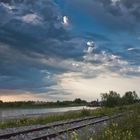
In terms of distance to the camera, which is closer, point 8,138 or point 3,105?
point 8,138

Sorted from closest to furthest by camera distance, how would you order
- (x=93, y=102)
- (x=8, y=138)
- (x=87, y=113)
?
1. (x=8, y=138)
2. (x=87, y=113)
3. (x=93, y=102)

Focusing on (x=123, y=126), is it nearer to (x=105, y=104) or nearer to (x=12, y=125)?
(x=12, y=125)

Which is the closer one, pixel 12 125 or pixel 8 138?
pixel 8 138

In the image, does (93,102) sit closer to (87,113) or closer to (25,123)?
(87,113)

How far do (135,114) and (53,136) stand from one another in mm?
4361

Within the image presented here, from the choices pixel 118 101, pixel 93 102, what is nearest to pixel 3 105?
pixel 93 102

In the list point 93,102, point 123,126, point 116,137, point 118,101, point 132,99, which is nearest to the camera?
point 116,137

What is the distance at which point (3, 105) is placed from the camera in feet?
451

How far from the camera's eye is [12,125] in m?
34.4

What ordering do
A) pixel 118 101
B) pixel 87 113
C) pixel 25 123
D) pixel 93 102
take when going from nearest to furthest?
pixel 25 123
pixel 87 113
pixel 118 101
pixel 93 102

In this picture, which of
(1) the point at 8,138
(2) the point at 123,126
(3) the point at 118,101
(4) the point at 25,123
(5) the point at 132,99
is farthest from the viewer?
(5) the point at 132,99

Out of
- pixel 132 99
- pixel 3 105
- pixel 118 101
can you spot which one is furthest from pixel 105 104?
pixel 3 105

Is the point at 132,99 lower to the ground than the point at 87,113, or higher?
higher

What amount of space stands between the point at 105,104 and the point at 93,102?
44.4m
